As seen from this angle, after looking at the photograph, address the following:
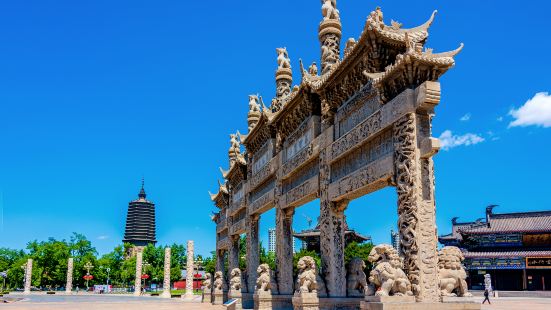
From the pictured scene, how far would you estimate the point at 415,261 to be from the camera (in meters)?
10.2

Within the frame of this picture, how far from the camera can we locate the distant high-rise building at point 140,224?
119312 millimetres

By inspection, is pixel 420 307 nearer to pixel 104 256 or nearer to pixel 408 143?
pixel 408 143

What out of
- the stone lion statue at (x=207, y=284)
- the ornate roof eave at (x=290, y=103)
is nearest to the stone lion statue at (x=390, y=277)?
the ornate roof eave at (x=290, y=103)

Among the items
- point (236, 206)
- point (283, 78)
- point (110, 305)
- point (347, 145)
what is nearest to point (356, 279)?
point (347, 145)

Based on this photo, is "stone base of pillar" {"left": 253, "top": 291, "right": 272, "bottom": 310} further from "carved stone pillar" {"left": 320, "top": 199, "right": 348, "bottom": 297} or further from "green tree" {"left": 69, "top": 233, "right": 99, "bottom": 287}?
"green tree" {"left": 69, "top": 233, "right": 99, "bottom": 287}

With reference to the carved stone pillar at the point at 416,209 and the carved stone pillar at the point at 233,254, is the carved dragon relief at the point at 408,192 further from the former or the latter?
the carved stone pillar at the point at 233,254

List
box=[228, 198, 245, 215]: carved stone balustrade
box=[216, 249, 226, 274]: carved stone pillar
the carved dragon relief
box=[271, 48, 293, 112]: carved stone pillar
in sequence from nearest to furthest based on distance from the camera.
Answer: the carved dragon relief → box=[271, 48, 293, 112]: carved stone pillar → box=[228, 198, 245, 215]: carved stone balustrade → box=[216, 249, 226, 274]: carved stone pillar

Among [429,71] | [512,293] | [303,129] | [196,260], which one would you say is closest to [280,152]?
[303,129]

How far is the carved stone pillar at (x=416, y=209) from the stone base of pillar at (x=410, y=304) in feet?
0.76

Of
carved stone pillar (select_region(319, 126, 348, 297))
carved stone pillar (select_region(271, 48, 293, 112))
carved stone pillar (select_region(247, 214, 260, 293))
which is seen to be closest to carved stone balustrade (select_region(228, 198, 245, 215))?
carved stone pillar (select_region(247, 214, 260, 293))

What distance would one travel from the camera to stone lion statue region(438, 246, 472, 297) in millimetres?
10406

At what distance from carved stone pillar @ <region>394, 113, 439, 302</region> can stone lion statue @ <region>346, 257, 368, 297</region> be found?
3494 mm

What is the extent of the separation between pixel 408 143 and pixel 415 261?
7.84ft

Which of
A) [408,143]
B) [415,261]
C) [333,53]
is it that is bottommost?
[415,261]
